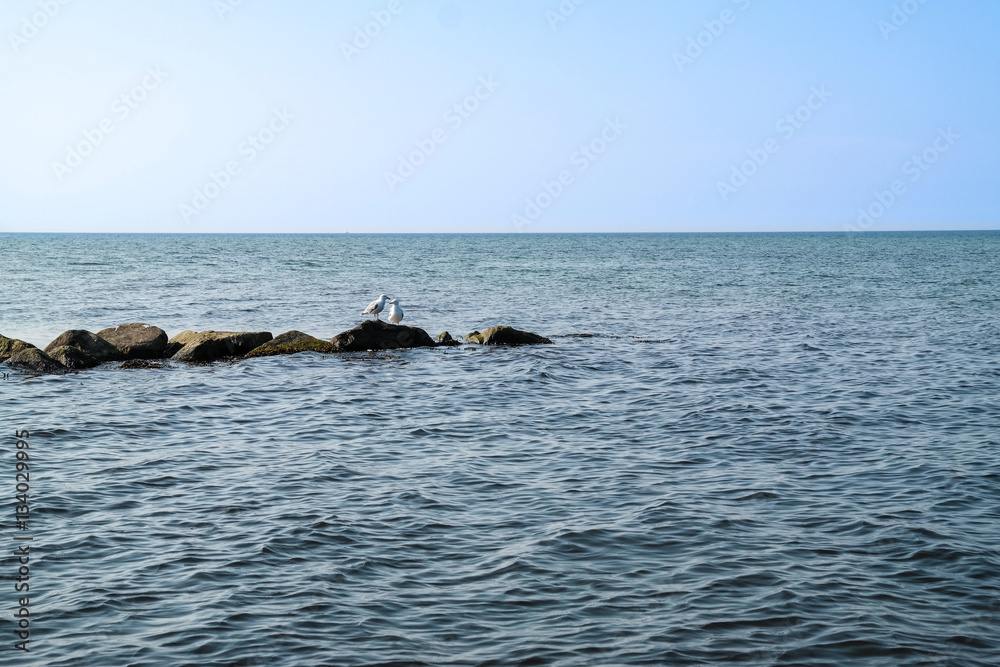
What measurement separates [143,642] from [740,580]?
5.29 meters

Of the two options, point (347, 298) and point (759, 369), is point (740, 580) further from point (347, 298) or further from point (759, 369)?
point (347, 298)

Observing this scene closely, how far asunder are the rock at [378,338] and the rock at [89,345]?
5574mm

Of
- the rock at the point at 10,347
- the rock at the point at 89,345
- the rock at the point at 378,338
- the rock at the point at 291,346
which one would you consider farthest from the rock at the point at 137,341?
the rock at the point at 378,338

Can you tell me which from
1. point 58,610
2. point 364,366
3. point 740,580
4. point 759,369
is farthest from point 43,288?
point 740,580

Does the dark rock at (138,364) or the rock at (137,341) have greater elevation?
the rock at (137,341)

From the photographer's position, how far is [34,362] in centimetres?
1959

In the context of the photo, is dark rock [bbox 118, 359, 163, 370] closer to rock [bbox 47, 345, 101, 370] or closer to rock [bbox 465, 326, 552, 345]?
rock [bbox 47, 345, 101, 370]

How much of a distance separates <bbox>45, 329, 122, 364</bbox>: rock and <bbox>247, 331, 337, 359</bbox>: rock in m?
3.34

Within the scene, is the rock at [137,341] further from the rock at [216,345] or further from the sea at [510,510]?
the sea at [510,510]

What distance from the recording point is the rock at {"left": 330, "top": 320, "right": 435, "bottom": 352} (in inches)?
911

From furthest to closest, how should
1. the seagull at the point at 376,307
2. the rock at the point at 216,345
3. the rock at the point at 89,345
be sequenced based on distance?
the seagull at the point at 376,307
the rock at the point at 216,345
the rock at the point at 89,345

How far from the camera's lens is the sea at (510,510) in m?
6.99

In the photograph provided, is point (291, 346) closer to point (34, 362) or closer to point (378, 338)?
point (378, 338)

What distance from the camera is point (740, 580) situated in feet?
26.2
